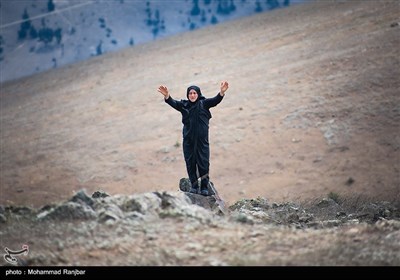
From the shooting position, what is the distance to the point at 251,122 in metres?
19.5

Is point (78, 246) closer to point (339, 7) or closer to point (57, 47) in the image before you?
point (339, 7)

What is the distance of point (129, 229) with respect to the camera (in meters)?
4.84

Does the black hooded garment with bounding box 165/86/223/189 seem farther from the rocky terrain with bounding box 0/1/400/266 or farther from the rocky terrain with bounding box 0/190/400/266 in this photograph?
the rocky terrain with bounding box 0/190/400/266

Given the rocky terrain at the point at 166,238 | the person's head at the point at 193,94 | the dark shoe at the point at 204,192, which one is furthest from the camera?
the dark shoe at the point at 204,192

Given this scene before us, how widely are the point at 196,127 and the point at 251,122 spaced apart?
12379 millimetres

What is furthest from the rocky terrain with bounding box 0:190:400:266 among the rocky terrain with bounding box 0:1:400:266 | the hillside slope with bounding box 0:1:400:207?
the hillside slope with bounding box 0:1:400:207

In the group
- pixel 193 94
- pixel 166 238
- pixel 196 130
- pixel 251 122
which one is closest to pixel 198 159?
pixel 196 130

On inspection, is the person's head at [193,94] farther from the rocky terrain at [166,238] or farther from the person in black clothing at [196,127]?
the rocky terrain at [166,238]

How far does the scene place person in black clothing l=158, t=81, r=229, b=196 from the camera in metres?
7.38

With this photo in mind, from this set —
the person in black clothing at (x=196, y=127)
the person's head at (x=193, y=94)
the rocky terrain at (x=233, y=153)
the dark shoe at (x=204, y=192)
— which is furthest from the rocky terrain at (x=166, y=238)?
the person's head at (x=193, y=94)

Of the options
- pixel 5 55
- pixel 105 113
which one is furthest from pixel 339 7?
pixel 5 55

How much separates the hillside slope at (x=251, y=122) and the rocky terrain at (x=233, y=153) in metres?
0.09

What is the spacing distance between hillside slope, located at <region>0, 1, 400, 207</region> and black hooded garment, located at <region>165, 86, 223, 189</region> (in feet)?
9.71

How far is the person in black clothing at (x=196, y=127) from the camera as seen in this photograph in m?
7.38
